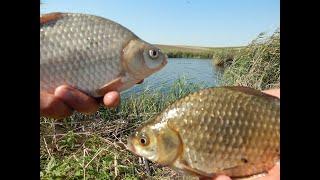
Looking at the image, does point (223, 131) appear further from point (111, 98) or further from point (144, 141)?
point (111, 98)

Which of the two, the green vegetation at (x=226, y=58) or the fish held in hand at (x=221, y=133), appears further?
the green vegetation at (x=226, y=58)

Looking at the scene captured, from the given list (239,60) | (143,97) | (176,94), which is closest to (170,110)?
(143,97)

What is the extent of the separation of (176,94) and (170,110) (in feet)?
11.3

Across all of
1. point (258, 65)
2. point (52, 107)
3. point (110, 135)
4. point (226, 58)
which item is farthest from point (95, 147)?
point (226, 58)

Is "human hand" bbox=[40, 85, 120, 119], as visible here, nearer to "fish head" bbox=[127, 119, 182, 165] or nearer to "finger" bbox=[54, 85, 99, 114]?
"finger" bbox=[54, 85, 99, 114]

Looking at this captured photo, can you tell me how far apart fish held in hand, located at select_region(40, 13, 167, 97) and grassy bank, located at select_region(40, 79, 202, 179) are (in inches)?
58.7

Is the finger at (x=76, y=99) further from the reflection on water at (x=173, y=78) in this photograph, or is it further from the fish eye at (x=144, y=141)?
the reflection on water at (x=173, y=78)

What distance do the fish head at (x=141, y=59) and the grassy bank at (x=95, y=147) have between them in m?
1.53

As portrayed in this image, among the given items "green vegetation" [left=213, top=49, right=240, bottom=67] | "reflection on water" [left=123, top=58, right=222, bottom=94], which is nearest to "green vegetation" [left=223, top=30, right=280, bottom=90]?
"reflection on water" [left=123, top=58, right=222, bottom=94]

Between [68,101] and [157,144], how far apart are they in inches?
13.1

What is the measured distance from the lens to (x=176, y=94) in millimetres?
4590

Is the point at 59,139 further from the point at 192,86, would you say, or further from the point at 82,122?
the point at 192,86

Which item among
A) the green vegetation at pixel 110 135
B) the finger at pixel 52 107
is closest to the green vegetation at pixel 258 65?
the green vegetation at pixel 110 135

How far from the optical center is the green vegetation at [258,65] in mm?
4719
